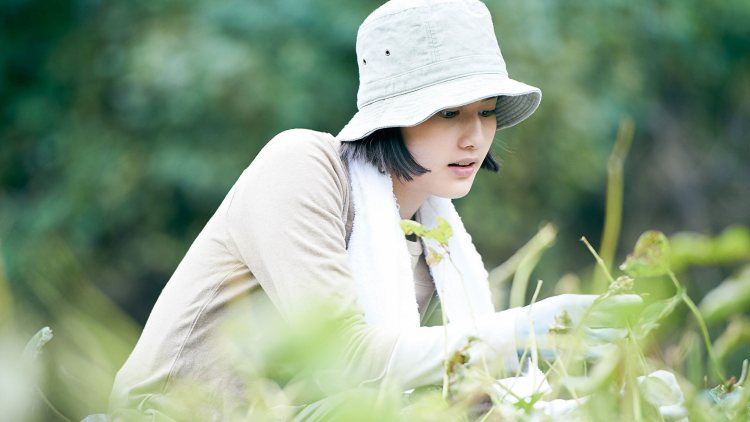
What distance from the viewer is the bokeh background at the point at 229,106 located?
6.45m

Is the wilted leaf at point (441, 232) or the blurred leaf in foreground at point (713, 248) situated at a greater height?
the blurred leaf in foreground at point (713, 248)

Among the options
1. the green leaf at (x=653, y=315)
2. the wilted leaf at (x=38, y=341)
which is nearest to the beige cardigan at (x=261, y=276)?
the wilted leaf at (x=38, y=341)

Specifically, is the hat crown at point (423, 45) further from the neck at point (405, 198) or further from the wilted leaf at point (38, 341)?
the wilted leaf at point (38, 341)

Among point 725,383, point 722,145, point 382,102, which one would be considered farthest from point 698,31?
point 725,383

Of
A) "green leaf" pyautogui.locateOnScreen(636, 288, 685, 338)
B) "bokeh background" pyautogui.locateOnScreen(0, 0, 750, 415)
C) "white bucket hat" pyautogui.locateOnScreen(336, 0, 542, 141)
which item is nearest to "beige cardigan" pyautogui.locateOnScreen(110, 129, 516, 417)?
"white bucket hat" pyautogui.locateOnScreen(336, 0, 542, 141)

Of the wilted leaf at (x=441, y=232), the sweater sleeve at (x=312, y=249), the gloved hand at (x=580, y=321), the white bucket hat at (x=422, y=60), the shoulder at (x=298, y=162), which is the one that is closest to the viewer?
the gloved hand at (x=580, y=321)

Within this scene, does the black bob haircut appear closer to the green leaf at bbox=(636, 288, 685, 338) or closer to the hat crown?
the hat crown

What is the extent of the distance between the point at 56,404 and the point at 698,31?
7901 millimetres

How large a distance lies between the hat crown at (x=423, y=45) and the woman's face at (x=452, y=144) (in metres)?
0.06

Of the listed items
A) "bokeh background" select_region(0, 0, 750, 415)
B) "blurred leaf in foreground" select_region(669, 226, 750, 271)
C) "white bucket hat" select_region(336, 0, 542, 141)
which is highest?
"white bucket hat" select_region(336, 0, 542, 141)

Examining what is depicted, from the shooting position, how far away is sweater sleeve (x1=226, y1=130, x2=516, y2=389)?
142 centimetres

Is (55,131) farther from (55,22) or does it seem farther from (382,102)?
(382,102)

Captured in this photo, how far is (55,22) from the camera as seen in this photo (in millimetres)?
7672

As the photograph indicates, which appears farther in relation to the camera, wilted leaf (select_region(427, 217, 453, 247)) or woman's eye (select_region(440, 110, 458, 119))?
woman's eye (select_region(440, 110, 458, 119))
